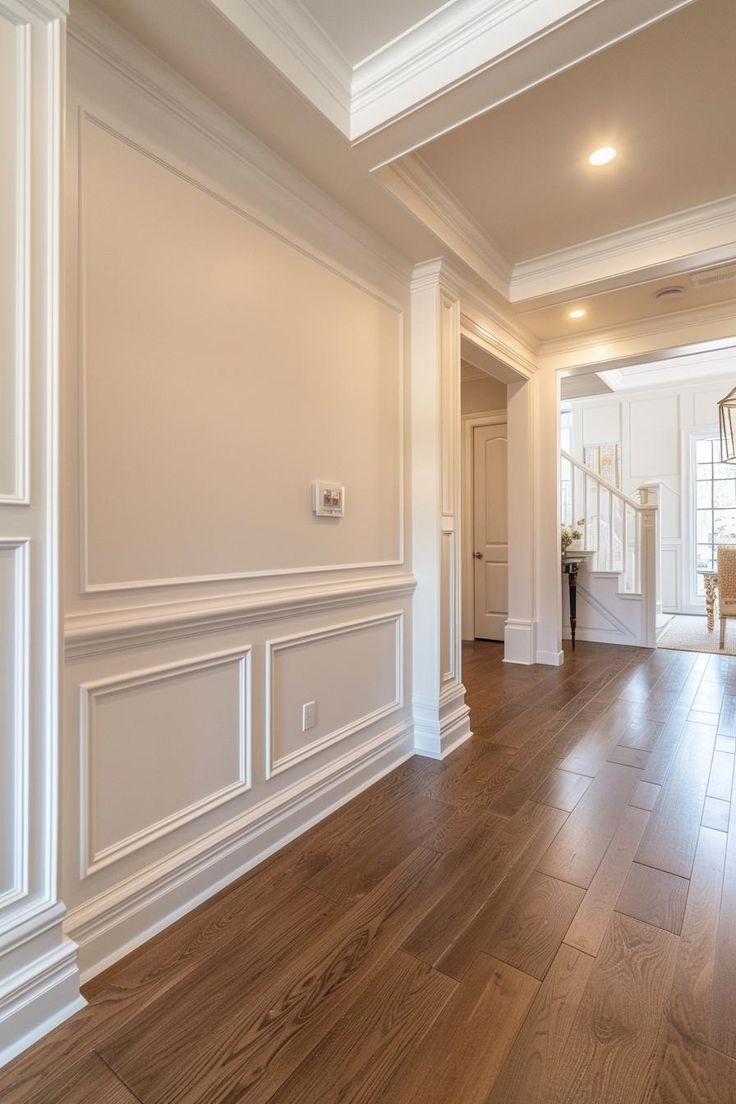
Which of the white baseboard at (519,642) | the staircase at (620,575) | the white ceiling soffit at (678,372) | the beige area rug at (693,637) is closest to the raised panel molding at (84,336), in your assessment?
the white baseboard at (519,642)

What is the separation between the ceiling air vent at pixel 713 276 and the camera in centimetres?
317

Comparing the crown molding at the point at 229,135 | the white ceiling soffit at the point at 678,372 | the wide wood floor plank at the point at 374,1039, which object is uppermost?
the white ceiling soffit at the point at 678,372

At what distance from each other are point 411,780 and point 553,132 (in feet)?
9.63

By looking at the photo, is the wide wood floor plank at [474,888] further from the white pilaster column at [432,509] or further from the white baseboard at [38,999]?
the white baseboard at [38,999]

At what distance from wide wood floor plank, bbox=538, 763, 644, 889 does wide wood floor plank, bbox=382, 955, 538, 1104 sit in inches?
20.6

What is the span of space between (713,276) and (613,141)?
1.42 metres

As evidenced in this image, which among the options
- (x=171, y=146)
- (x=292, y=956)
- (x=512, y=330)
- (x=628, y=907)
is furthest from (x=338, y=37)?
(x=628, y=907)

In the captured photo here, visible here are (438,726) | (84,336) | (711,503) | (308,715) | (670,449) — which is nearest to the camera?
(84,336)

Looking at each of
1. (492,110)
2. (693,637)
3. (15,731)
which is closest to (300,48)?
(492,110)

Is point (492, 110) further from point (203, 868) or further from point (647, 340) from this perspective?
point (203, 868)

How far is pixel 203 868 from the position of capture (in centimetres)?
171

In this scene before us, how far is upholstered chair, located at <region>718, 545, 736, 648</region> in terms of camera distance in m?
5.12

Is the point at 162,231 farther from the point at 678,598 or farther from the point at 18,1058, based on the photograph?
the point at 678,598

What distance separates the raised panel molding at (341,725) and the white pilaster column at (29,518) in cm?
82
